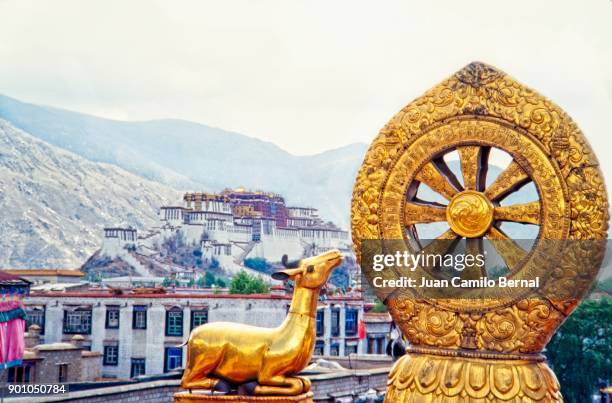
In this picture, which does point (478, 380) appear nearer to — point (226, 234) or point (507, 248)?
point (507, 248)

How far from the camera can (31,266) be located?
3691 inches

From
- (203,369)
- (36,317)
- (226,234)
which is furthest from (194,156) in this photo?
Answer: (203,369)

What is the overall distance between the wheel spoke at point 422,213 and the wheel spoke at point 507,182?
0.85 feet

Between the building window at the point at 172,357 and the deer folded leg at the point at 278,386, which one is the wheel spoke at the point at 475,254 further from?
the building window at the point at 172,357

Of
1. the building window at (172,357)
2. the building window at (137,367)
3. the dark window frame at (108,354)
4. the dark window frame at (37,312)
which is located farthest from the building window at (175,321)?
the dark window frame at (37,312)

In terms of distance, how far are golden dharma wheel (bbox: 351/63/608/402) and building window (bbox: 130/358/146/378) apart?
22005 mm

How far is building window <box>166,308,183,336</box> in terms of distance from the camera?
1009 inches

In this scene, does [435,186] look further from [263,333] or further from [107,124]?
[107,124]

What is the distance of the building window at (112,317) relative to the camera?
27.3 metres

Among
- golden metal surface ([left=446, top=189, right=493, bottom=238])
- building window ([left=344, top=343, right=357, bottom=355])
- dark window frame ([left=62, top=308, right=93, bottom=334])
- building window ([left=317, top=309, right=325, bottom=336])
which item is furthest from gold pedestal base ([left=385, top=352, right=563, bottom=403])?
dark window frame ([left=62, top=308, right=93, bottom=334])

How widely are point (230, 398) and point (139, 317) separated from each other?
2090 centimetres

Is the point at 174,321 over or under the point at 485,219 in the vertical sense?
under

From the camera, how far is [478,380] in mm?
5117

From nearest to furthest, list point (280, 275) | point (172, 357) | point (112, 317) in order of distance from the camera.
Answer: point (280, 275) → point (172, 357) → point (112, 317)
